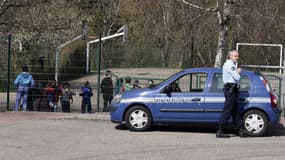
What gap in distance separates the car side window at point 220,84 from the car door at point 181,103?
23cm

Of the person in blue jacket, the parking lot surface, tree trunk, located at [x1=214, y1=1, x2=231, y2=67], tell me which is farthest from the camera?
the person in blue jacket

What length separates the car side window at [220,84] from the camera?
39.9 feet

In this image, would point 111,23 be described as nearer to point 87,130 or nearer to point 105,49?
point 105,49

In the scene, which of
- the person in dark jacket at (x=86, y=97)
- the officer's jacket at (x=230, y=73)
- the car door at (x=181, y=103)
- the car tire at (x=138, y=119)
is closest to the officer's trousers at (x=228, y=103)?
the officer's jacket at (x=230, y=73)

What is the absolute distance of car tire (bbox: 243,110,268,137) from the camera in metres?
12.0

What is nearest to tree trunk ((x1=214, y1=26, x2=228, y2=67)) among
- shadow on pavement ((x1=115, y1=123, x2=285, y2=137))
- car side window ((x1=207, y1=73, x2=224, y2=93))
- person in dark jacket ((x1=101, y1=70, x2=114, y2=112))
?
person in dark jacket ((x1=101, y1=70, x2=114, y2=112))

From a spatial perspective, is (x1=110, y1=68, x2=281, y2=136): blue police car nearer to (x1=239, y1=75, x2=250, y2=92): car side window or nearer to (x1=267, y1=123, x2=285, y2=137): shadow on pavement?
(x1=239, y1=75, x2=250, y2=92): car side window

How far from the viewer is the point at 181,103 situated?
1229cm

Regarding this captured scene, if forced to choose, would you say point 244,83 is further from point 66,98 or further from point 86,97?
point 66,98

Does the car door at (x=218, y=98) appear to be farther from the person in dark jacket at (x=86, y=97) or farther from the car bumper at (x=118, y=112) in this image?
the person in dark jacket at (x=86, y=97)

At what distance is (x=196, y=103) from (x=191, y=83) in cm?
146

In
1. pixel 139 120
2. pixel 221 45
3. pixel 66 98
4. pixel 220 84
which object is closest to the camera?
pixel 220 84

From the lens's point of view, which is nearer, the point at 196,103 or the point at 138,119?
the point at 196,103

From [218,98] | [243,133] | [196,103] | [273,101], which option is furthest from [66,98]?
[273,101]
